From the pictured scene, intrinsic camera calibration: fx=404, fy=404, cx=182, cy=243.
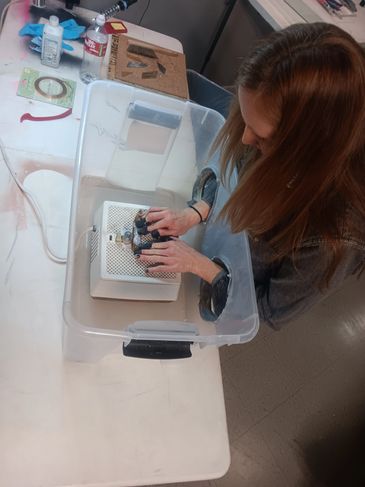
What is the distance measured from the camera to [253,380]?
153cm

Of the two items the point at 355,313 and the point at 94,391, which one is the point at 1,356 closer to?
the point at 94,391

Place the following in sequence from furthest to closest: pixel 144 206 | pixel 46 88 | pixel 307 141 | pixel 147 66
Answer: pixel 147 66 < pixel 46 88 < pixel 144 206 < pixel 307 141


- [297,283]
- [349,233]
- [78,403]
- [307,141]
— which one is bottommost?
[78,403]

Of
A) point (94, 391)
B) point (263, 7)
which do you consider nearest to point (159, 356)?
point (94, 391)

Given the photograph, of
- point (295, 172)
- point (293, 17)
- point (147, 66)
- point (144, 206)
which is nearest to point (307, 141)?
point (295, 172)

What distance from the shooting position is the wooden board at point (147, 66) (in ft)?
3.84

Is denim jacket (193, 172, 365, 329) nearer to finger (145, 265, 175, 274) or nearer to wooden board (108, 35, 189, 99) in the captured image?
finger (145, 265, 175, 274)

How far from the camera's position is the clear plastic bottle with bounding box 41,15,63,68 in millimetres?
1084

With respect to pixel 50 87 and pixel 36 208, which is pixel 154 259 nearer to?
pixel 36 208

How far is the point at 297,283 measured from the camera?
30.4 inches

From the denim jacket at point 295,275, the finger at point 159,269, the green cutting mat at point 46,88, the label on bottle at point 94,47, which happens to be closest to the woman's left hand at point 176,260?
the finger at point 159,269

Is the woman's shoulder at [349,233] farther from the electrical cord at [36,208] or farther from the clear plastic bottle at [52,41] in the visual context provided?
the clear plastic bottle at [52,41]

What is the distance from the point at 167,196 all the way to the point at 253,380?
2.73 feet

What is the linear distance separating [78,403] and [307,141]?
1.84ft
